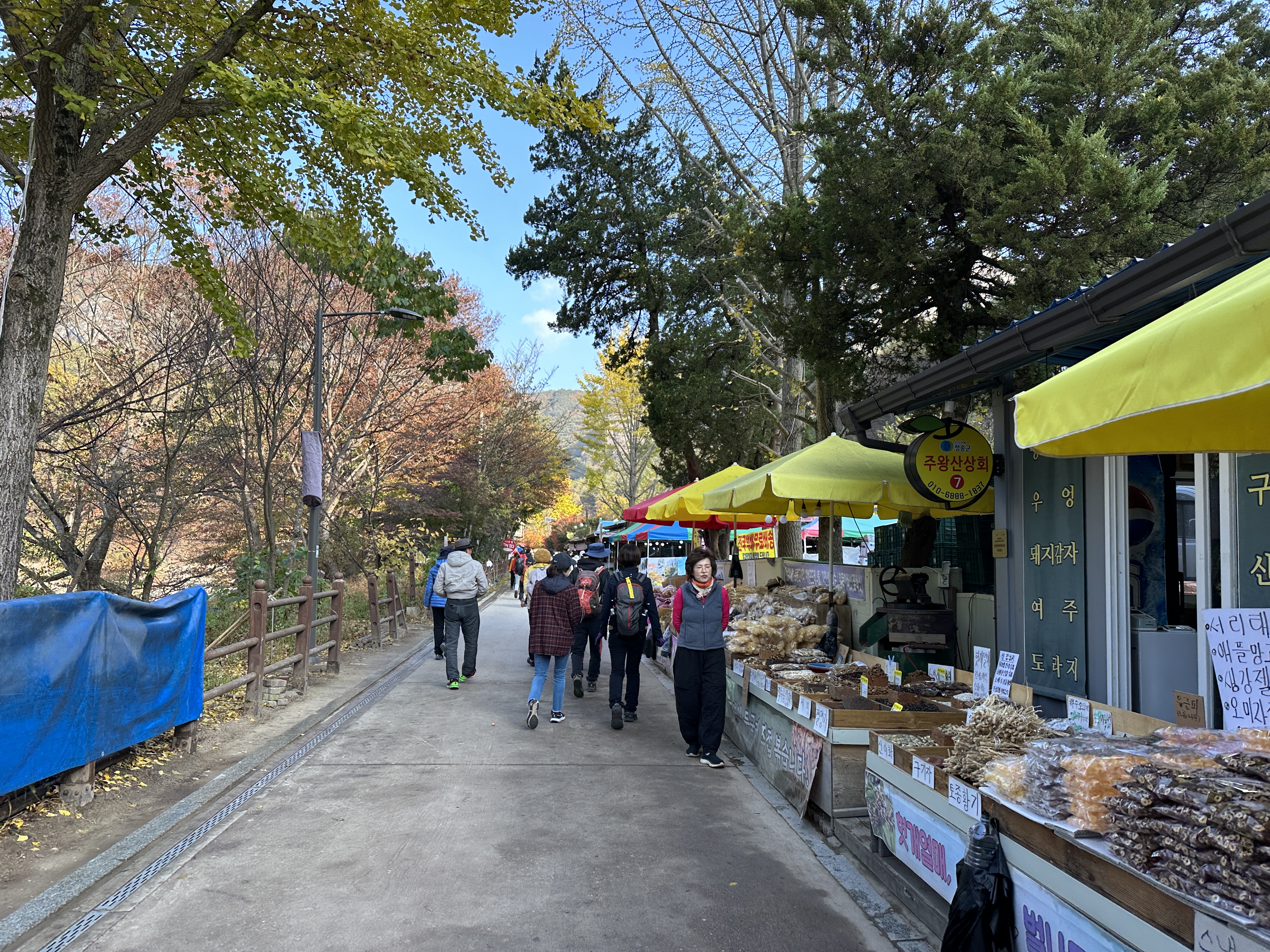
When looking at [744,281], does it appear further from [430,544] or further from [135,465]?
[430,544]

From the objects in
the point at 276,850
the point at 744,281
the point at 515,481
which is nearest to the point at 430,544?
the point at 515,481

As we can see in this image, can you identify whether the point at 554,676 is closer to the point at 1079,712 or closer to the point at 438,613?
the point at 438,613

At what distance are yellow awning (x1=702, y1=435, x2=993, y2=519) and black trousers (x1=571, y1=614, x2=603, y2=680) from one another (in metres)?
2.80

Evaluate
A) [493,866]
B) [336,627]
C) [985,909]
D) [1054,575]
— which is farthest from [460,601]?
[985,909]

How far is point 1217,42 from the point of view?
944cm

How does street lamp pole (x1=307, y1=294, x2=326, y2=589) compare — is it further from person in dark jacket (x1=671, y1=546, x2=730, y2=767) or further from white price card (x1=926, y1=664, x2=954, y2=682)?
A: white price card (x1=926, y1=664, x2=954, y2=682)

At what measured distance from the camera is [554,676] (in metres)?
8.80

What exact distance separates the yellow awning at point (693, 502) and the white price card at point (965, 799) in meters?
7.72

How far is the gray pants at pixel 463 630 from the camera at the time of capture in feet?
35.2

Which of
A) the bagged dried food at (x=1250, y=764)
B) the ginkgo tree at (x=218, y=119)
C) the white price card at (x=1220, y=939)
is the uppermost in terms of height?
the ginkgo tree at (x=218, y=119)

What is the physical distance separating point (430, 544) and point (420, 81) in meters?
20.0

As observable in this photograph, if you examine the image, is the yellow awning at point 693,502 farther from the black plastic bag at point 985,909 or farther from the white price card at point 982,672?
the black plastic bag at point 985,909

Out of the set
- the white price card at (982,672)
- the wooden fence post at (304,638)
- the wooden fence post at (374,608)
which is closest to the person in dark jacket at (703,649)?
the white price card at (982,672)

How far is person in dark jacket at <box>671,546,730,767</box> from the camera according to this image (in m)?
7.28
